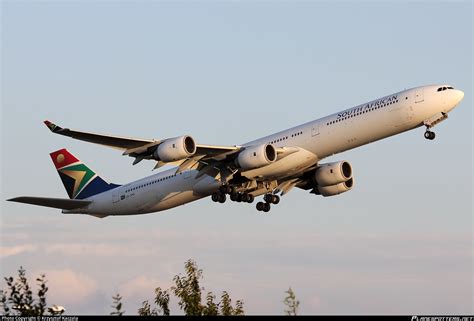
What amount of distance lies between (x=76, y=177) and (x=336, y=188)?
18813 mm

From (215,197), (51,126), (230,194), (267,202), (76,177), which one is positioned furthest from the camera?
(76,177)

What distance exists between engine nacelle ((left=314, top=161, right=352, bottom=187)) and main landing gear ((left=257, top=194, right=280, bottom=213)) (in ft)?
9.68

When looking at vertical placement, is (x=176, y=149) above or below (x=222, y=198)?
above

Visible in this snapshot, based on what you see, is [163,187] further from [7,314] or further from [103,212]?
[7,314]

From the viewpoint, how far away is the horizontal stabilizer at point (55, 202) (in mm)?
57044

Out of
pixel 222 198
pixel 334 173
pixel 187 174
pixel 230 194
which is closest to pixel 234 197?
pixel 230 194

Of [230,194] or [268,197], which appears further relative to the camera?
[268,197]

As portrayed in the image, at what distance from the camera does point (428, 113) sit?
4906cm

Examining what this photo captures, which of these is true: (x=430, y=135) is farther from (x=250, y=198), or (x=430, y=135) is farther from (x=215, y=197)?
(x=215, y=197)

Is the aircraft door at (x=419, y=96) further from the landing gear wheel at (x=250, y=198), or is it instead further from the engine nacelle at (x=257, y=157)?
the landing gear wheel at (x=250, y=198)

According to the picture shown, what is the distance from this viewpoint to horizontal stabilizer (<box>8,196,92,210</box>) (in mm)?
57044

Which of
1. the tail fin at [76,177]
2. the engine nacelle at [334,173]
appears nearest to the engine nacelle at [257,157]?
the engine nacelle at [334,173]

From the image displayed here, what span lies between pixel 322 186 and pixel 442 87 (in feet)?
37.7

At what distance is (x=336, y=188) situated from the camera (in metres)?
58.8
